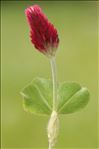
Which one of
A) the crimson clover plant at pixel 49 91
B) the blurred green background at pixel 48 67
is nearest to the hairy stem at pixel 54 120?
the crimson clover plant at pixel 49 91

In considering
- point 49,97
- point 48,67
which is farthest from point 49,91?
point 48,67

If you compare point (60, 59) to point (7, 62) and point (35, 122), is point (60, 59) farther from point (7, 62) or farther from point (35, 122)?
point (35, 122)

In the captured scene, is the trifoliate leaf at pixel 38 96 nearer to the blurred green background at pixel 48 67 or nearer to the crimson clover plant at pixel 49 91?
the crimson clover plant at pixel 49 91

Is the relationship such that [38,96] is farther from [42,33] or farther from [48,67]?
[48,67]

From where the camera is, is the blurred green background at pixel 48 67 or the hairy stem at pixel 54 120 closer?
the hairy stem at pixel 54 120

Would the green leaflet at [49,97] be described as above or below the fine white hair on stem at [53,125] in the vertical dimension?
above

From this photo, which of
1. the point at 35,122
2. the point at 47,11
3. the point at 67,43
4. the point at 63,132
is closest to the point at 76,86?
the point at 63,132
